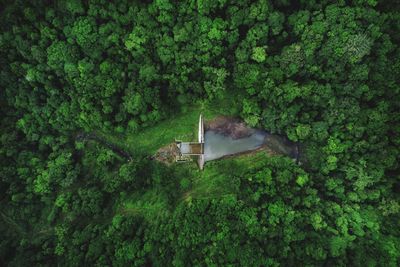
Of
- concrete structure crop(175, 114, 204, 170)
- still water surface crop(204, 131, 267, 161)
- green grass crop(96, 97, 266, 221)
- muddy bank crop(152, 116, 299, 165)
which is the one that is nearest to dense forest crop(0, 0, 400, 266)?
green grass crop(96, 97, 266, 221)

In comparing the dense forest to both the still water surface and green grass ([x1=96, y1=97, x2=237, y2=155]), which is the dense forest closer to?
green grass ([x1=96, y1=97, x2=237, y2=155])

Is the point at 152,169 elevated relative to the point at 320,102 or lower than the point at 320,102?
lower

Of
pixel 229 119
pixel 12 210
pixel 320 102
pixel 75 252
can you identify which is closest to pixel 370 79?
pixel 320 102

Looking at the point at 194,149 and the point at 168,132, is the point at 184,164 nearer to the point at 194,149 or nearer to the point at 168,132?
the point at 194,149

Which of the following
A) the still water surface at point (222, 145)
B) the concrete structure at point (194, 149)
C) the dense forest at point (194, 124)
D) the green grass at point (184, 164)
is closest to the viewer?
the dense forest at point (194, 124)

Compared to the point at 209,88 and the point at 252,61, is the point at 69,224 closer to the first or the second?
the point at 209,88

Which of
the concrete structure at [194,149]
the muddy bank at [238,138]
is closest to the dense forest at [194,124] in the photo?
the muddy bank at [238,138]

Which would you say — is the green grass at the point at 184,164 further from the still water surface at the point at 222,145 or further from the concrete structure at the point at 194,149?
the still water surface at the point at 222,145

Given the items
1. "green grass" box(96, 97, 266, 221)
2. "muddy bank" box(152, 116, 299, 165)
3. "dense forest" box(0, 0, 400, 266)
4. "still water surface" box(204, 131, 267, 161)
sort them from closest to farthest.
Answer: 1. "dense forest" box(0, 0, 400, 266)
2. "green grass" box(96, 97, 266, 221)
3. "muddy bank" box(152, 116, 299, 165)
4. "still water surface" box(204, 131, 267, 161)

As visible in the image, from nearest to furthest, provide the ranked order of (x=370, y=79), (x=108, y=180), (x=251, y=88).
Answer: (x=370, y=79) < (x=251, y=88) < (x=108, y=180)
